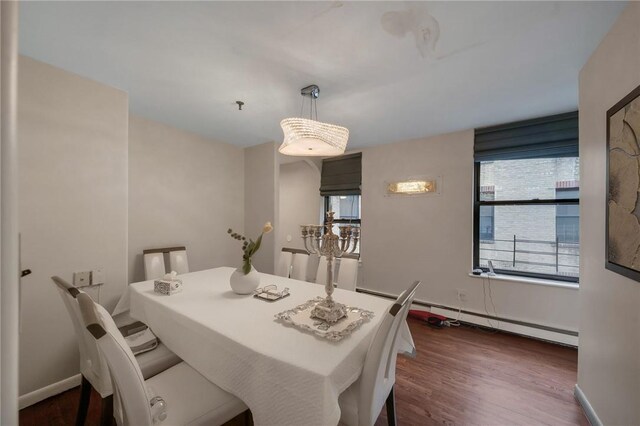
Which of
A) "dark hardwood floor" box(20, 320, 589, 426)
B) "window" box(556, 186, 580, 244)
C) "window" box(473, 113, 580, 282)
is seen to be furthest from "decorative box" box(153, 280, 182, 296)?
"window" box(556, 186, 580, 244)

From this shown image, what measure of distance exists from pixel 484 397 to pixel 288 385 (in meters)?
1.71

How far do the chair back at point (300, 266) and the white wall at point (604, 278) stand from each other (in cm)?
212

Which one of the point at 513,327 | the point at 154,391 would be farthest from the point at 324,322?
the point at 513,327

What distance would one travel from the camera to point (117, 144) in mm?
2184

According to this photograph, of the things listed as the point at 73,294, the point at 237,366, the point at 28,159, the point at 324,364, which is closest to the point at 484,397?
the point at 324,364

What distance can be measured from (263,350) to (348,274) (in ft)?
4.49


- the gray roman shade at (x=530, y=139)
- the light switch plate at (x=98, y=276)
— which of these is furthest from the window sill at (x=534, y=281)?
the light switch plate at (x=98, y=276)

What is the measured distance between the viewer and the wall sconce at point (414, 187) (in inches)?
130

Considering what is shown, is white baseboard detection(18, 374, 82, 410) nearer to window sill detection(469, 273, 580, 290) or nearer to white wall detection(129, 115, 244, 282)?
white wall detection(129, 115, 244, 282)

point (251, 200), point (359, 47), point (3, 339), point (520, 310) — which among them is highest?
point (359, 47)

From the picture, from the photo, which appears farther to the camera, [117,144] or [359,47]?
[117,144]

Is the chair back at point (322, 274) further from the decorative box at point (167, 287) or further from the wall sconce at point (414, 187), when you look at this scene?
the wall sconce at point (414, 187)

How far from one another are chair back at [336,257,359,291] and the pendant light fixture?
103 centimetres

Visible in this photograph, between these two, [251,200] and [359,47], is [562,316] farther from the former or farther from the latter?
[251,200]
